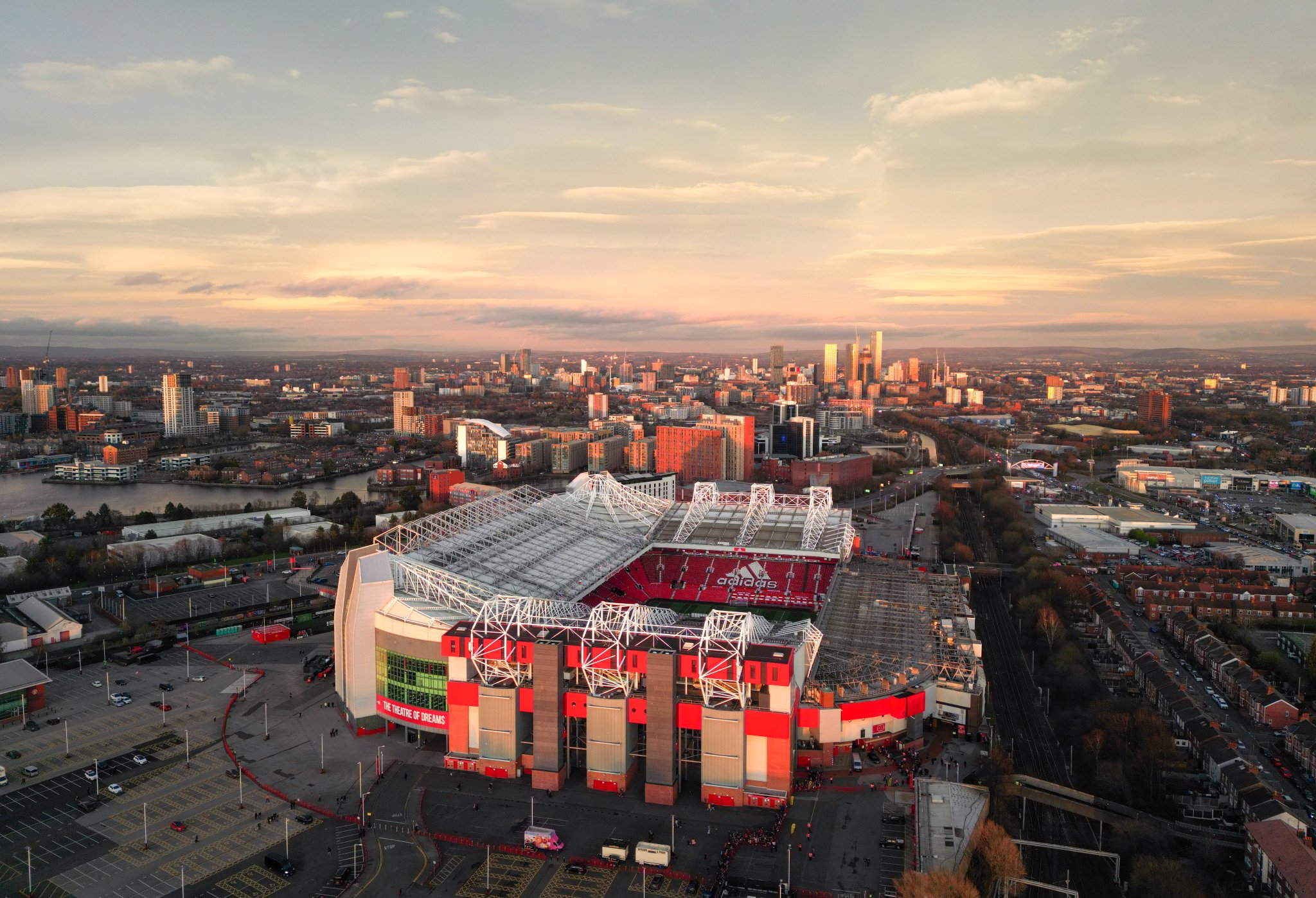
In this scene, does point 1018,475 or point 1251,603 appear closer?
point 1251,603


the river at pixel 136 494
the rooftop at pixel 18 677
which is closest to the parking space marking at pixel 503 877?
the rooftop at pixel 18 677

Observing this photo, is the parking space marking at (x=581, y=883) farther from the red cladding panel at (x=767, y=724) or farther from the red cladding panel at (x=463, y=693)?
the red cladding panel at (x=463, y=693)

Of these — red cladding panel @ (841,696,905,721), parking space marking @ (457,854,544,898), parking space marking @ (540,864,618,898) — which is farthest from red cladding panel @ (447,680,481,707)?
red cladding panel @ (841,696,905,721)

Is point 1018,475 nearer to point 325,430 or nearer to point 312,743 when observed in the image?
point 312,743

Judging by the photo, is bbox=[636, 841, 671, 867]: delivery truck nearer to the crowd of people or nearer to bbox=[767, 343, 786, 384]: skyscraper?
the crowd of people

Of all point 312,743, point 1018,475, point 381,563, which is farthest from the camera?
point 1018,475

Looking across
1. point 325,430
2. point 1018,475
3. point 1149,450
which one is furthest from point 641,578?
point 325,430
